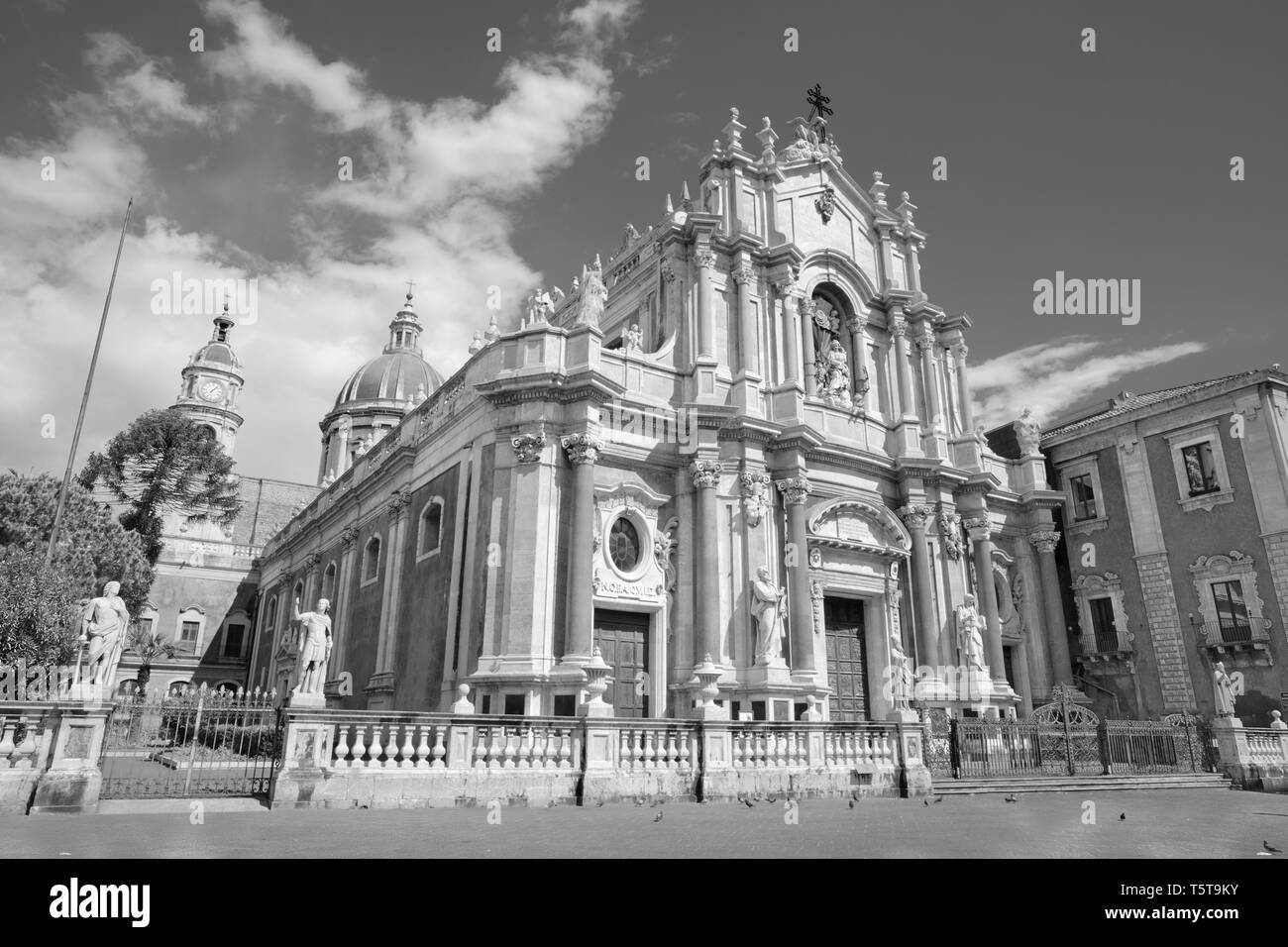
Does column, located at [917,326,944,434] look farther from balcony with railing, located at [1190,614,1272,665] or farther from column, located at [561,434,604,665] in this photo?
column, located at [561,434,604,665]

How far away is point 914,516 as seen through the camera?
81.0 ft

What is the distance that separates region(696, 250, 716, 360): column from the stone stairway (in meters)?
11.6

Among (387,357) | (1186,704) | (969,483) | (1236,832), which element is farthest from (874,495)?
(387,357)

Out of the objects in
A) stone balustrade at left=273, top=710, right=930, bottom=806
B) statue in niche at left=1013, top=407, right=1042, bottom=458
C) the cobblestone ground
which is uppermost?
statue in niche at left=1013, top=407, right=1042, bottom=458

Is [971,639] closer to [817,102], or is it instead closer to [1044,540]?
[1044,540]

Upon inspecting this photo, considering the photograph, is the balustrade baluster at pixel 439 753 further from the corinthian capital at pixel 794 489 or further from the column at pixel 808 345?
the column at pixel 808 345

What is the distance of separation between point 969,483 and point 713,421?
992 cm

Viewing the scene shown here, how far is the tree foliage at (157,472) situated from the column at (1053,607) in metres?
33.7

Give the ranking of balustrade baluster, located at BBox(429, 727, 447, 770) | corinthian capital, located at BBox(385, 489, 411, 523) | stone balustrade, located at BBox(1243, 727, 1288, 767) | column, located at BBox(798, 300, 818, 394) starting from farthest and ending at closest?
column, located at BBox(798, 300, 818, 394) → corinthian capital, located at BBox(385, 489, 411, 523) → stone balustrade, located at BBox(1243, 727, 1288, 767) → balustrade baluster, located at BBox(429, 727, 447, 770)

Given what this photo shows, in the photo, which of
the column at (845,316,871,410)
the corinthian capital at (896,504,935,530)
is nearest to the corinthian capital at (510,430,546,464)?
the column at (845,316,871,410)

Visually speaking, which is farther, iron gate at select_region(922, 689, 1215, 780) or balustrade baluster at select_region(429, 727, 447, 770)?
iron gate at select_region(922, 689, 1215, 780)

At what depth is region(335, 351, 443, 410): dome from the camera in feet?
193

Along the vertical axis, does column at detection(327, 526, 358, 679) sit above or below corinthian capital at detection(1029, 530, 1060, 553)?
below
